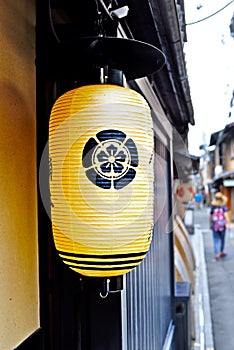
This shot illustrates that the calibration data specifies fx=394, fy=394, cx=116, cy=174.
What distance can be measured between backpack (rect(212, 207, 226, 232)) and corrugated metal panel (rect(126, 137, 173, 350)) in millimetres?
7327

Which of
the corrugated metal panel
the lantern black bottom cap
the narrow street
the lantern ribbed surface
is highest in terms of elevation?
the lantern black bottom cap

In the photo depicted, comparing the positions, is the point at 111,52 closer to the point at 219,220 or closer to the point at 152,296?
the point at 152,296

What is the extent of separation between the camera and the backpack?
12273 mm

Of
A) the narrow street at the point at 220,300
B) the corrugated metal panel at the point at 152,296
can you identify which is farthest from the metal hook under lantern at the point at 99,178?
the narrow street at the point at 220,300

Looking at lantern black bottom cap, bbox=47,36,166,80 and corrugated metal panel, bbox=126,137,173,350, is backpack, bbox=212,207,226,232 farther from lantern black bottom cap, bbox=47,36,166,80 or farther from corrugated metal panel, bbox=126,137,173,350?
lantern black bottom cap, bbox=47,36,166,80

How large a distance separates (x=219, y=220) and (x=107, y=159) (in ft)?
37.6

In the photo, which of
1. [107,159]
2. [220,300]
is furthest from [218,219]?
[107,159]

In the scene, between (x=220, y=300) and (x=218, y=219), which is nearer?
(x=220, y=300)

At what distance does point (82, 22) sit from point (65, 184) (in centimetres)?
92

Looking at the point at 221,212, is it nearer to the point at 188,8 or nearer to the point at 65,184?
the point at 188,8

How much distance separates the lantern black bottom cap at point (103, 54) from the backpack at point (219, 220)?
36.5 feet

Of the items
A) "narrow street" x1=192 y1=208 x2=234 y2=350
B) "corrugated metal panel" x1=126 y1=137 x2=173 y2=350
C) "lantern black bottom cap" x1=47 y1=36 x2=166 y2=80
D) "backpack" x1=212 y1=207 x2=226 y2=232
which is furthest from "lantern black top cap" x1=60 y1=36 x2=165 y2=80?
"backpack" x1=212 y1=207 x2=226 y2=232

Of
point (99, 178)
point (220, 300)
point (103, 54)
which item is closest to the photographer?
point (99, 178)

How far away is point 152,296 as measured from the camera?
141 inches
